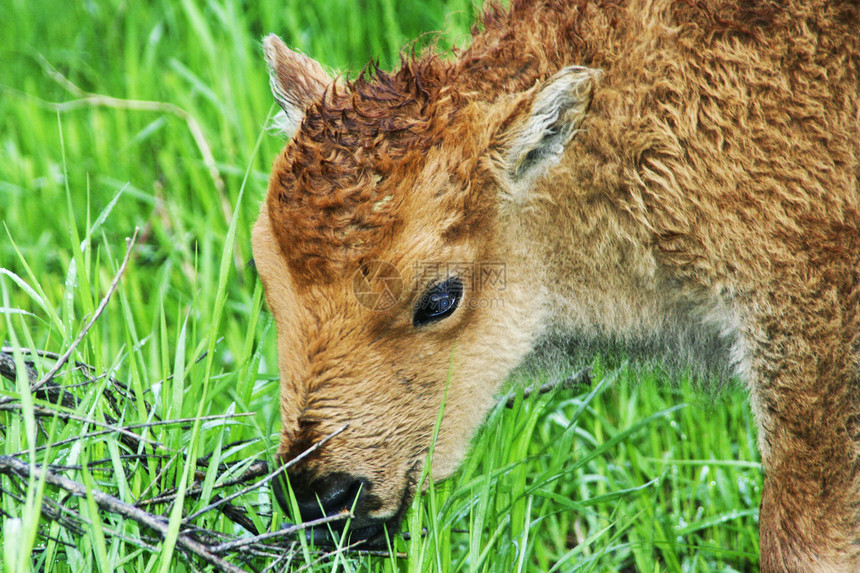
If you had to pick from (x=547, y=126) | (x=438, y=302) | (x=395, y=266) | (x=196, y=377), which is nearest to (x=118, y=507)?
(x=196, y=377)

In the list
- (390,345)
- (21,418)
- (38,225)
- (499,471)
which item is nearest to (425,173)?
(390,345)

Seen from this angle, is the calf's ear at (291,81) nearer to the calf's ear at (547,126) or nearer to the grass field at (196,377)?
the grass field at (196,377)

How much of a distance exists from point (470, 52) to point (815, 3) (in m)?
1.50

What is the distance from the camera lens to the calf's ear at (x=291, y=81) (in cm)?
433

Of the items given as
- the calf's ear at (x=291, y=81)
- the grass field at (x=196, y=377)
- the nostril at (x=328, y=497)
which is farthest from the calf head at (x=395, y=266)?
the calf's ear at (x=291, y=81)

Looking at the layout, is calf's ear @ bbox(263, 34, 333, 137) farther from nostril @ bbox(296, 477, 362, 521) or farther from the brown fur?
nostril @ bbox(296, 477, 362, 521)

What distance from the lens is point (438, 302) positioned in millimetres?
3717

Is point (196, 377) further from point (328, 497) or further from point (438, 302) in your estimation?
point (438, 302)

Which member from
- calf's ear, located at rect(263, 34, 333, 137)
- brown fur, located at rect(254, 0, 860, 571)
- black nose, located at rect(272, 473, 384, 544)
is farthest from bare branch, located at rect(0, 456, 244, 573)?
Answer: calf's ear, located at rect(263, 34, 333, 137)

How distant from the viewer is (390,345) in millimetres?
3637

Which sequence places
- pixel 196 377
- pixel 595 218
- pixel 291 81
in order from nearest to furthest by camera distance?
pixel 595 218 → pixel 196 377 → pixel 291 81

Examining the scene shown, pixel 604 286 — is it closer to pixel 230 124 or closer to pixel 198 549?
pixel 198 549

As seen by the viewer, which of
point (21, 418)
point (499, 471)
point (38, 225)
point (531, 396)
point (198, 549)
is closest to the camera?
point (198, 549)

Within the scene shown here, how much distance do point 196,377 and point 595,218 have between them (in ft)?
6.49
